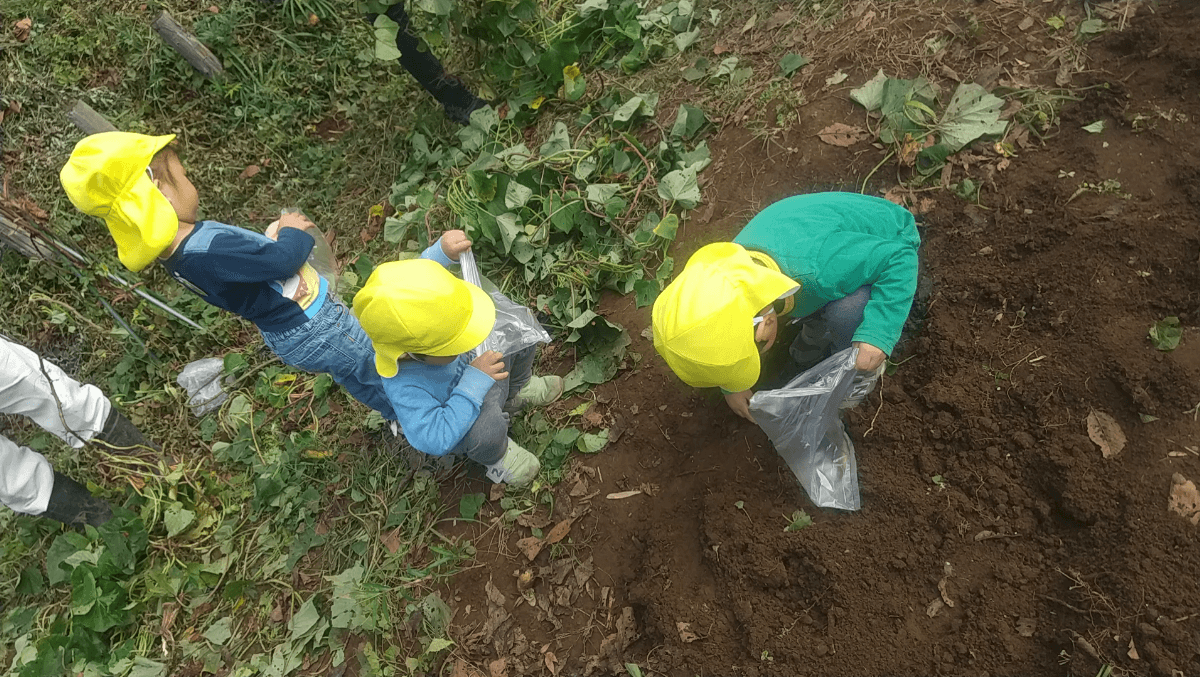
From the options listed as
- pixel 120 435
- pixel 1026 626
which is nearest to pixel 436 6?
pixel 120 435

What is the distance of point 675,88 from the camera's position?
3.44 meters

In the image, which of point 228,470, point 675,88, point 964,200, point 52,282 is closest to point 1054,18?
point 964,200

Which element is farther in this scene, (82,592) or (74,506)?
(74,506)

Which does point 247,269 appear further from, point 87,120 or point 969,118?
point 87,120

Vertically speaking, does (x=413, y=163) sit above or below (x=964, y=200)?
above

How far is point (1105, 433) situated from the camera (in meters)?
2.04

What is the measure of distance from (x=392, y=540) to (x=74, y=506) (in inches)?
67.9

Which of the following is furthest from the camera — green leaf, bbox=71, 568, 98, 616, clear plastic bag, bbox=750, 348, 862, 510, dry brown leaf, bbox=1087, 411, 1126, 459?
green leaf, bbox=71, 568, 98, 616

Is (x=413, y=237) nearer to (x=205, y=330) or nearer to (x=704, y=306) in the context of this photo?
(x=205, y=330)

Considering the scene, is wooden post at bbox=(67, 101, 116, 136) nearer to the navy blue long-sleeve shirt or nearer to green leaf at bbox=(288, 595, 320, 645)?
the navy blue long-sleeve shirt

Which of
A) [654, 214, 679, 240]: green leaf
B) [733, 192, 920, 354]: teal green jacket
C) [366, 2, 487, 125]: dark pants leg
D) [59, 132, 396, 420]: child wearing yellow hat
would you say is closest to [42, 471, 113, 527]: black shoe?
[59, 132, 396, 420]: child wearing yellow hat

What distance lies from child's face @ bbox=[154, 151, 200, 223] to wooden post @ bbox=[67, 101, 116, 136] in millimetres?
2475

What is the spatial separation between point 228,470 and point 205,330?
2.80 ft

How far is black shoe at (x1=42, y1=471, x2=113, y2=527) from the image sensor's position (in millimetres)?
3209
